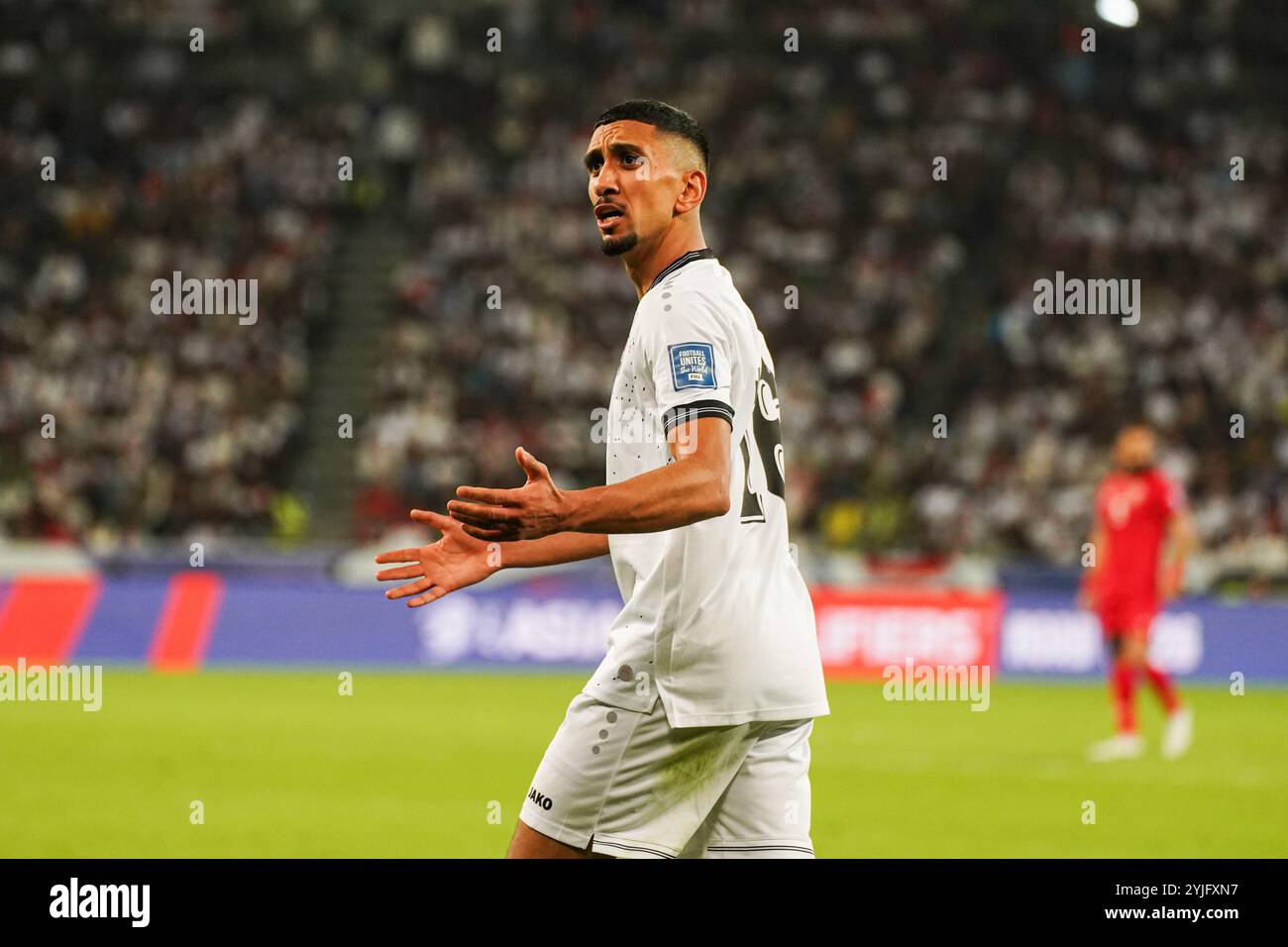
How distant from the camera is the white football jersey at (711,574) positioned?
434cm

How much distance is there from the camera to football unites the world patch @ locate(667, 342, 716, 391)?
13.5ft

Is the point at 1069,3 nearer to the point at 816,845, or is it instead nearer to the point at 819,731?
the point at 819,731

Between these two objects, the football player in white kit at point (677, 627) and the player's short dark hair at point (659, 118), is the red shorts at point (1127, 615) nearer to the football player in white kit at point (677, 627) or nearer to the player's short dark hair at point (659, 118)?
the football player in white kit at point (677, 627)

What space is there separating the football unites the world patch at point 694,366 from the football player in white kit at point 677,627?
57 mm

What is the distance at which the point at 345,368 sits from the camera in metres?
26.2

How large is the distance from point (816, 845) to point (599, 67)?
71.5 ft

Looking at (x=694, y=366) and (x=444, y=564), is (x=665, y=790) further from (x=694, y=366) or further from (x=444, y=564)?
(x=694, y=366)

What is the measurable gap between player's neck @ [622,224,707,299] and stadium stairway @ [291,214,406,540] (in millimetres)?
18590

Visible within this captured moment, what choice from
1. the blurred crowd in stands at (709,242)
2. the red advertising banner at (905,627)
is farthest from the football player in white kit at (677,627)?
the blurred crowd in stands at (709,242)

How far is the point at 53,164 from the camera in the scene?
1062 inches

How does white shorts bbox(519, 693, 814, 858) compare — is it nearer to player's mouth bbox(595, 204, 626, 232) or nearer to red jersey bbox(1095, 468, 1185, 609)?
player's mouth bbox(595, 204, 626, 232)

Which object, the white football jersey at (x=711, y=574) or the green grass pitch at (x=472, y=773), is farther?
the green grass pitch at (x=472, y=773)

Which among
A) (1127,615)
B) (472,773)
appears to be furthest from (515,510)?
(1127,615)

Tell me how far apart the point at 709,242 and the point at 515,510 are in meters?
21.1
